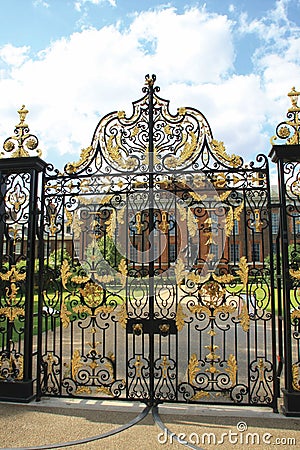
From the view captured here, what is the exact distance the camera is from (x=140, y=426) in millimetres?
3672

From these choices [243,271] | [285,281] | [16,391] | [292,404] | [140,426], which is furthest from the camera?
[16,391]

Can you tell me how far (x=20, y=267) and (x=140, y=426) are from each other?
7.45 ft

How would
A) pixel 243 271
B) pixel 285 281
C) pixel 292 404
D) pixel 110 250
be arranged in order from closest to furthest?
1. pixel 292 404
2. pixel 285 281
3. pixel 243 271
4. pixel 110 250

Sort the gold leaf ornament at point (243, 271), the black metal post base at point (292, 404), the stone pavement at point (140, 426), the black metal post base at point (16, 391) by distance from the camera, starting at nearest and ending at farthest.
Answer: the stone pavement at point (140, 426)
the black metal post base at point (292, 404)
the gold leaf ornament at point (243, 271)
the black metal post base at point (16, 391)

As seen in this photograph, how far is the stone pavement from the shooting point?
332cm

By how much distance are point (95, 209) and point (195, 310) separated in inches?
65.7

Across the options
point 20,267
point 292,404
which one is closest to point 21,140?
point 20,267

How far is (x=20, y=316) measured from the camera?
4520 mm

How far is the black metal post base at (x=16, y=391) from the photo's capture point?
4.32 meters

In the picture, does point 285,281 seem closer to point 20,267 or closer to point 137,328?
point 137,328

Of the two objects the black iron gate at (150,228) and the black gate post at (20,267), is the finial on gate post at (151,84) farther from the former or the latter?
the black gate post at (20,267)

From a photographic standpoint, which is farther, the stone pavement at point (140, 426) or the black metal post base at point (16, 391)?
the black metal post base at point (16, 391)

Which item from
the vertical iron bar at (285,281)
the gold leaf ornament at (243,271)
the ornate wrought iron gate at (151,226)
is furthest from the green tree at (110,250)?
the vertical iron bar at (285,281)

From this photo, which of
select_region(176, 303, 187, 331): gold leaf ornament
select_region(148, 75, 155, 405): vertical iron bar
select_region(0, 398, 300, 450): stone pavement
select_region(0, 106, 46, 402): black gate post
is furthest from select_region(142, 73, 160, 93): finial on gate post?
select_region(0, 398, 300, 450): stone pavement
